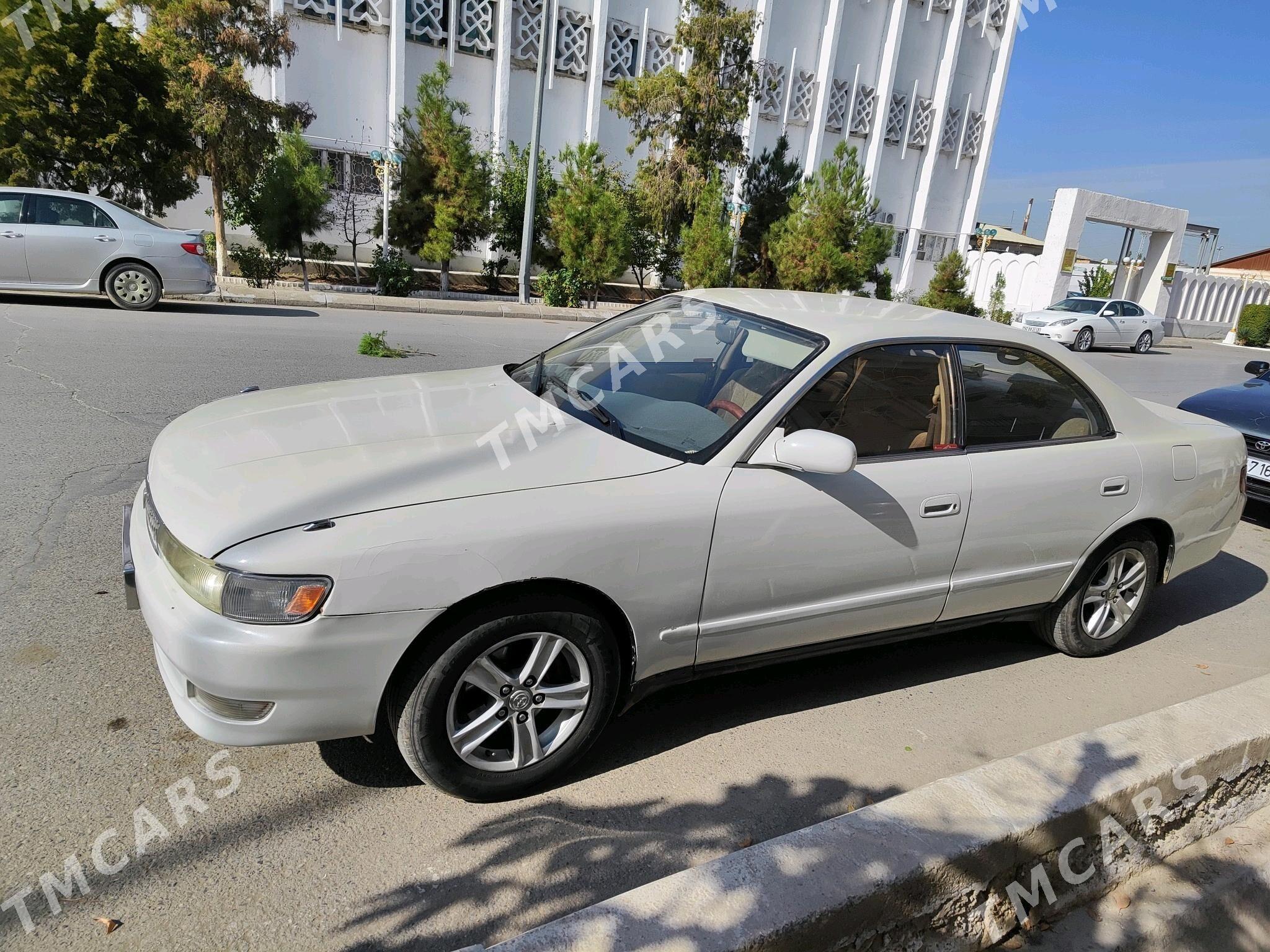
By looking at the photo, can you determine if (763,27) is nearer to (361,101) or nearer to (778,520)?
(361,101)

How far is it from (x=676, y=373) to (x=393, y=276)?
16.5m

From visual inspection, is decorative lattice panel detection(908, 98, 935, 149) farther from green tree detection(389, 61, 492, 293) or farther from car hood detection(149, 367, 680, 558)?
car hood detection(149, 367, 680, 558)

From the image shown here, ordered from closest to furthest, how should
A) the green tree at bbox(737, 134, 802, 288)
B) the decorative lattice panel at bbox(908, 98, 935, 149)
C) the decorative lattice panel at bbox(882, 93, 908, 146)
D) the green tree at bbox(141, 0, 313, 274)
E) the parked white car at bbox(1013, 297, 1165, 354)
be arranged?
the green tree at bbox(141, 0, 313, 274), the parked white car at bbox(1013, 297, 1165, 354), the green tree at bbox(737, 134, 802, 288), the decorative lattice panel at bbox(882, 93, 908, 146), the decorative lattice panel at bbox(908, 98, 935, 149)

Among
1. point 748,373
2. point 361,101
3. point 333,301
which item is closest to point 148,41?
point 333,301

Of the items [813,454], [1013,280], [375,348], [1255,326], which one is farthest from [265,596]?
[1255,326]

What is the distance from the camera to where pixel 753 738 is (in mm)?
3395

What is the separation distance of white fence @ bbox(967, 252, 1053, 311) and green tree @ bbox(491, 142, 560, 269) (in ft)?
53.8

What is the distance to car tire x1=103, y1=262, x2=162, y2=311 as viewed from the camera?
38.8 ft

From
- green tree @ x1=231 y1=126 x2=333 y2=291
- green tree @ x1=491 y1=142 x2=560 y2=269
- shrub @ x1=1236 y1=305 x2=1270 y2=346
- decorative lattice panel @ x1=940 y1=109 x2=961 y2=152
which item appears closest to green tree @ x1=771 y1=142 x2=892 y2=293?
green tree @ x1=491 y1=142 x2=560 y2=269

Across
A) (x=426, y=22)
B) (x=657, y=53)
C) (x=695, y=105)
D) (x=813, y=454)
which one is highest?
(x=657, y=53)

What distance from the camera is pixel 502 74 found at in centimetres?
2430

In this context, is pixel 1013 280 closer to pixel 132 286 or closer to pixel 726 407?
pixel 132 286

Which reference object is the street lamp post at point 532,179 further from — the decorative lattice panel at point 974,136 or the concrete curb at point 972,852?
Answer: the decorative lattice panel at point 974,136

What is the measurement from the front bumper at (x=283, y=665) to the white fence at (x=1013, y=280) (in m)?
30.5
